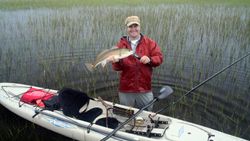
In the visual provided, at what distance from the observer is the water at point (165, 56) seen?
21.7 ft

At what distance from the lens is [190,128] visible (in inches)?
190

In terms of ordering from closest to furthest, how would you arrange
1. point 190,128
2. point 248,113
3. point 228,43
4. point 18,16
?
point 190,128 < point 248,113 < point 228,43 < point 18,16

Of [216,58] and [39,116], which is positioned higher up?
[216,58]

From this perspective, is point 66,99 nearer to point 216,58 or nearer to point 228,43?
point 216,58

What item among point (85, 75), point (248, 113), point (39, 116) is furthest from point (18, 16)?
point (248, 113)

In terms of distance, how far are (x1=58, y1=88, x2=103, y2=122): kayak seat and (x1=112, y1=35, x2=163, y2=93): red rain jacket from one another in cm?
110

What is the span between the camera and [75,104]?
18.8 feet

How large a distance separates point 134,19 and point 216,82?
393 cm

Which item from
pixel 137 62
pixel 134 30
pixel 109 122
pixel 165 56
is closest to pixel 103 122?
pixel 109 122

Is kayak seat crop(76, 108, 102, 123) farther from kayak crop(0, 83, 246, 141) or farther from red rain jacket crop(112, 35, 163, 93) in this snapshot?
red rain jacket crop(112, 35, 163, 93)

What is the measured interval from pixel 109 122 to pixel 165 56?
4.59 metres

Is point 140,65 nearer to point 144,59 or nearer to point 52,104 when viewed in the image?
point 144,59

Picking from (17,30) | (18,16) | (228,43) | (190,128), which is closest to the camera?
(190,128)

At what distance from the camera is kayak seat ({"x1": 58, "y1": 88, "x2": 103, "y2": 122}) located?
5477mm
